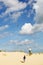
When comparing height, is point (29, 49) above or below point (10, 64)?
above

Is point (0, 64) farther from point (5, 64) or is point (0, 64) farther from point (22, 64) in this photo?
point (22, 64)

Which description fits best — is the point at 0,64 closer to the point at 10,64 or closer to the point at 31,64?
the point at 10,64

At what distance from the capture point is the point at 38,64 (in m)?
29.1

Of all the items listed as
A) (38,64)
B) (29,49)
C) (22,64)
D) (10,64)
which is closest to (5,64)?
(10,64)

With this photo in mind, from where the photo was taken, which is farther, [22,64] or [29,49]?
[29,49]

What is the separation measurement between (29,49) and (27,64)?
15.6 m

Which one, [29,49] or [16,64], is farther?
[29,49]

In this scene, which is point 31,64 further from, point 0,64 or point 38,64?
point 0,64

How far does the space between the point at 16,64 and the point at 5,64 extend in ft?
4.89

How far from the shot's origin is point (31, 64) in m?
29.0

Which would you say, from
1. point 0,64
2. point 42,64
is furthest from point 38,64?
point 0,64

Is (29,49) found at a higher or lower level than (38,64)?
higher

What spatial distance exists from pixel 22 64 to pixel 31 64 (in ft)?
4.20

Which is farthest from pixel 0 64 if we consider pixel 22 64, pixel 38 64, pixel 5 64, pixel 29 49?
pixel 29 49
